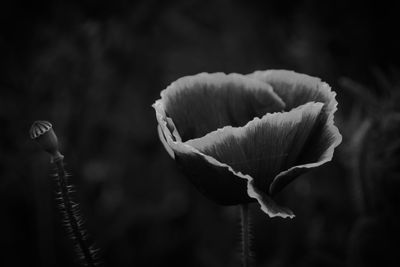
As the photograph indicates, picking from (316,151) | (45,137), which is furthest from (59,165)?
(316,151)

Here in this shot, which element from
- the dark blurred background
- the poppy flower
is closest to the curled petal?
the poppy flower

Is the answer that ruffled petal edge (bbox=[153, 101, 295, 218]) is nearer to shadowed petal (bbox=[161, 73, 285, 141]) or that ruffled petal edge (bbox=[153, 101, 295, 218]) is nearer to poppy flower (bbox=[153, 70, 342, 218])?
poppy flower (bbox=[153, 70, 342, 218])

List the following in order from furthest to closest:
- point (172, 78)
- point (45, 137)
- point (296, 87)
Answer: point (172, 78) < point (296, 87) < point (45, 137)

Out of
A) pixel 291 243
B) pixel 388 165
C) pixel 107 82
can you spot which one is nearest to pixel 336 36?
pixel 388 165

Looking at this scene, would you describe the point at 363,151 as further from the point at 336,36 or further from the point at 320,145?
the point at 336,36

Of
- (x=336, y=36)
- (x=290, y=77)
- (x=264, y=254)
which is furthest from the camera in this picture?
(x=264, y=254)

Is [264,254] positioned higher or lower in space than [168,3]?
lower

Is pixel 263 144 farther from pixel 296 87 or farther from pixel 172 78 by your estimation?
pixel 172 78
